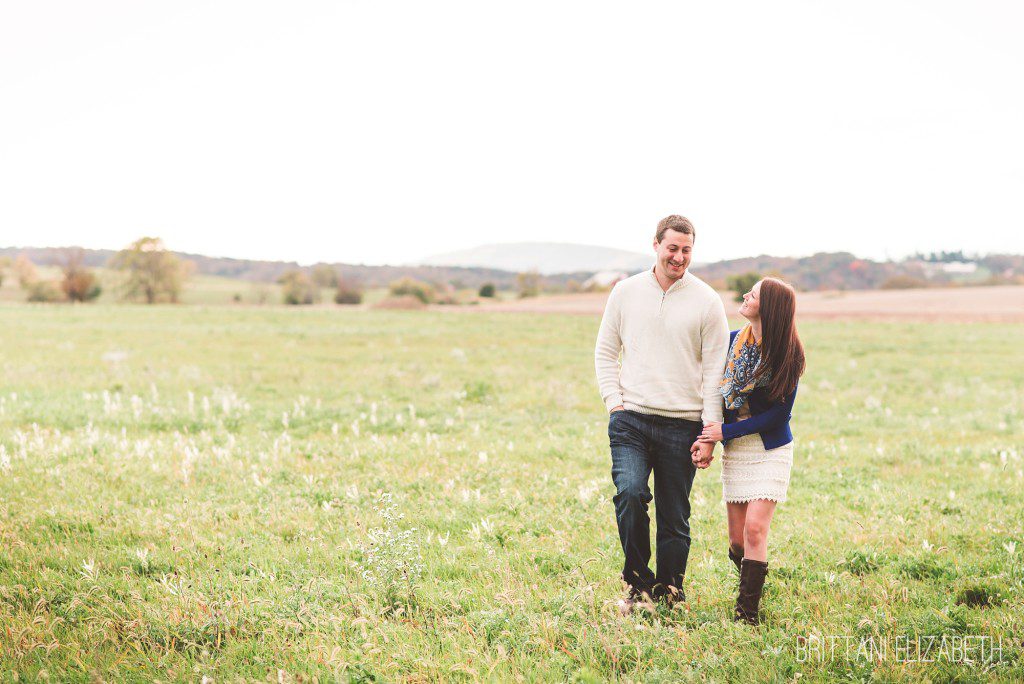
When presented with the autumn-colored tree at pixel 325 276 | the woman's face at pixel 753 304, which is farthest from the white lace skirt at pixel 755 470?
the autumn-colored tree at pixel 325 276

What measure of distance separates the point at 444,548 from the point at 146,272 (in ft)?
281

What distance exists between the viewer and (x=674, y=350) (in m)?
5.17

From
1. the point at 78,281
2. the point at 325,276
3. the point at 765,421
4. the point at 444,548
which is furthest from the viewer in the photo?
the point at 325,276

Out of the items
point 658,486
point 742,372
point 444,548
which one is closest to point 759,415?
point 742,372

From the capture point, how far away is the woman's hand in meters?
4.93

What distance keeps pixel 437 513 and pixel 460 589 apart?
184 centimetres

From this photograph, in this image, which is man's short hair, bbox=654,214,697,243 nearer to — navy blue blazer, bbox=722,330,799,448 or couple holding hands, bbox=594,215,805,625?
couple holding hands, bbox=594,215,805,625

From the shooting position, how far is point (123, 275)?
80875 millimetres

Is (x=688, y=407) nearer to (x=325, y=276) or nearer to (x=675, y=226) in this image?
(x=675, y=226)

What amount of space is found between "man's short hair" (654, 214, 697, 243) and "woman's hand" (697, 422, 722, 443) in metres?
1.36

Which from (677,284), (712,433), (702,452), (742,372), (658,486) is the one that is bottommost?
(658,486)

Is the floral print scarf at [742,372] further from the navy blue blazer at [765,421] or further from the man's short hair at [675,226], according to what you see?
the man's short hair at [675,226]

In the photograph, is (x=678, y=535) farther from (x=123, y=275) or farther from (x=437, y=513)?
(x=123, y=275)

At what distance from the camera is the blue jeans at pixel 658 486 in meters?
5.11
